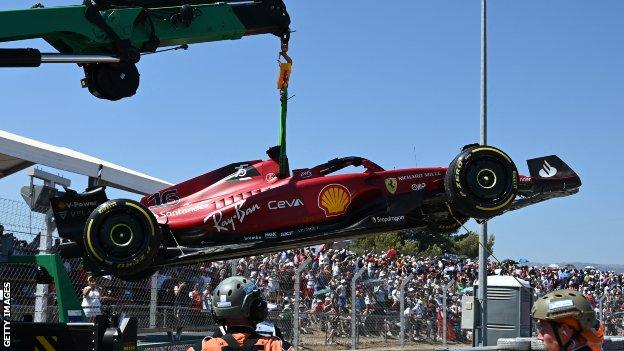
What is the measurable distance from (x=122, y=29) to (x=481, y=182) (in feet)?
12.2

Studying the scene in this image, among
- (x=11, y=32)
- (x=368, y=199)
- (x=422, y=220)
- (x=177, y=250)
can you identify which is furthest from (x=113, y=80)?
(x=422, y=220)

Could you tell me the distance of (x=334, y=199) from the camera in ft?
30.3

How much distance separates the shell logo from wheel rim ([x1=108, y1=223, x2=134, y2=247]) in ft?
6.20

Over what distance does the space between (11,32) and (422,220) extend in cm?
455

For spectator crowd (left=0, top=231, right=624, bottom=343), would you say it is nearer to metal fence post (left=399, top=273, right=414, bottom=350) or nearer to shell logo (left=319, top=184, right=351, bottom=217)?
metal fence post (left=399, top=273, right=414, bottom=350)

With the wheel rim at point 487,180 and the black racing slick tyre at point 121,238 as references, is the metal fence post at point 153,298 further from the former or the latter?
the wheel rim at point 487,180

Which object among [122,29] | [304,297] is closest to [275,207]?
[122,29]

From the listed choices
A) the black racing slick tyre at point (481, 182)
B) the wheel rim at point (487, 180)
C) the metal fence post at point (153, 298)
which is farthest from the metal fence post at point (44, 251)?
the wheel rim at point (487, 180)

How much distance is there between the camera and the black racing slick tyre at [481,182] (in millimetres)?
9133

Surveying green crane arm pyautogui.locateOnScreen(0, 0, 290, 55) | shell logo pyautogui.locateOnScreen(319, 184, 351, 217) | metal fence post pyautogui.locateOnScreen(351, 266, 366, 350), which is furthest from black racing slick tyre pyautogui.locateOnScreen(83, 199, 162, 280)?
metal fence post pyautogui.locateOnScreen(351, 266, 366, 350)

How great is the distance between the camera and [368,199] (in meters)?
9.37

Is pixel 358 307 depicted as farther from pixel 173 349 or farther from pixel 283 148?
pixel 283 148
